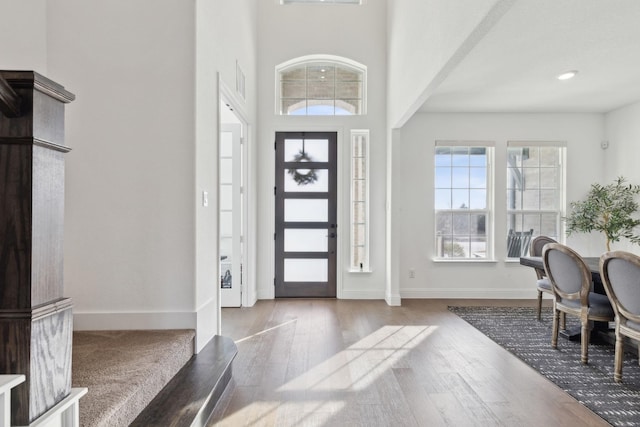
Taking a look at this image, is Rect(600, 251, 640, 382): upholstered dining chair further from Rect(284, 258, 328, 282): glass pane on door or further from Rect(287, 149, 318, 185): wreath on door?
Rect(287, 149, 318, 185): wreath on door

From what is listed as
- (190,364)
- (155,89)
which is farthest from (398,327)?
(155,89)

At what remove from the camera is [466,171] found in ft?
18.8

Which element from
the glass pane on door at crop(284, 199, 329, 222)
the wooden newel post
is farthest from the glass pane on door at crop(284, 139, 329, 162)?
the wooden newel post

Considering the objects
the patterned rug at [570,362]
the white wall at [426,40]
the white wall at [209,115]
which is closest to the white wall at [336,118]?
the white wall at [426,40]

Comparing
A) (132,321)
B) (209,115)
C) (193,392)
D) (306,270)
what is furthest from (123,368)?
(306,270)

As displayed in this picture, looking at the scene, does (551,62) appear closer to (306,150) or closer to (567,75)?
(567,75)

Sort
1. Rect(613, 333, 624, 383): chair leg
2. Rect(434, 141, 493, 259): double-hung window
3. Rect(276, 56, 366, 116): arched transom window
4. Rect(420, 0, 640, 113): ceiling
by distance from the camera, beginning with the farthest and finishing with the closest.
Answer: Rect(434, 141, 493, 259): double-hung window, Rect(276, 56, 366, 116): arched transom window, Rect(420, 0, 640, 113): ceiling, Rect(613, 333, 624, 383): chair leg

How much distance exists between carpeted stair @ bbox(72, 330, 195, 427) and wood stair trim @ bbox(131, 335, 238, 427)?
0.05 m

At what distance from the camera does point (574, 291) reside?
324 centimetres

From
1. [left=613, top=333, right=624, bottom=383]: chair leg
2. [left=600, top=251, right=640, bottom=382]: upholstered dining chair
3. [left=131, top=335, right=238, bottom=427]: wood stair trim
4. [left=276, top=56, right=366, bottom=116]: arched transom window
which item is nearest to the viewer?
[left=131, top=335, right=238, bottom=427]: wood stair trim

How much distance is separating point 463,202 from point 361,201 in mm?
1532

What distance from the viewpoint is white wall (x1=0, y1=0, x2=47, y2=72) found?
2.45 metres

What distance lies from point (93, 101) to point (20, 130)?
5.88 ft

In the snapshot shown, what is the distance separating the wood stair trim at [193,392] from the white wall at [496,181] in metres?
3.51
